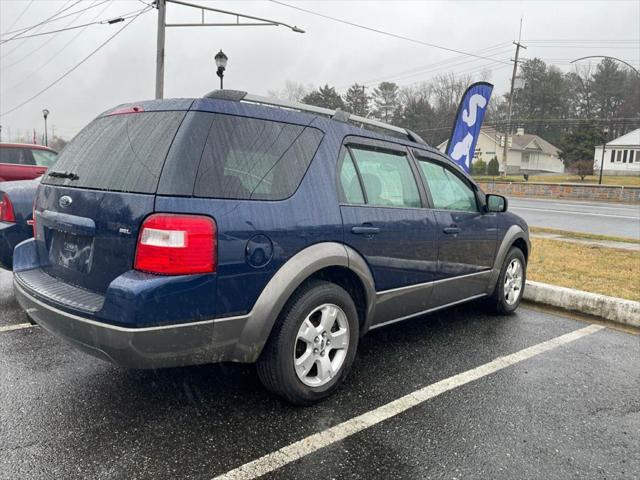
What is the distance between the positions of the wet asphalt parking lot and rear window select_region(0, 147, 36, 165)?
24.9 ft

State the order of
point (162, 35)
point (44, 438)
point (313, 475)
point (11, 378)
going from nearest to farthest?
point (313, 475)
point (44, 438)
point (11, 378)
point (162, 35)

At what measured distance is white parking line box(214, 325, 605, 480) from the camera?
2.39 metres

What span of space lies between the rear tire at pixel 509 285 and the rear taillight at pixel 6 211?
4628 mm

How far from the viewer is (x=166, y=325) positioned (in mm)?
2404

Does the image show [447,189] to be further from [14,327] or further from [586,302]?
[14,327]

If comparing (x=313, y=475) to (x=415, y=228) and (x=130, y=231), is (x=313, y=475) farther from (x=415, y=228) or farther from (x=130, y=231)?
(x=415, y=228)

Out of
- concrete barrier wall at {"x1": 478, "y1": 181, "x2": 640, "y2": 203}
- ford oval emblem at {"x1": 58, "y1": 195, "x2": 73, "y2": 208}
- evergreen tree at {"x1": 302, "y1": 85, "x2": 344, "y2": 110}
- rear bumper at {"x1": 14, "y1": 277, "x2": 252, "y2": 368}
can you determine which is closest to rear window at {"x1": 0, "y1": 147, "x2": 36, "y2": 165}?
ford oval emblem at {"x1": 58, "y1": 195, "x2": 73, "y2": 208}

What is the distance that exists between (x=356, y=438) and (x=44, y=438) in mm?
1623

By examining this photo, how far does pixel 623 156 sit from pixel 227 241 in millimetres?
64931

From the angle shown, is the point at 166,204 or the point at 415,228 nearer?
the point at 166,204

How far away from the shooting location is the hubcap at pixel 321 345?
117 inches

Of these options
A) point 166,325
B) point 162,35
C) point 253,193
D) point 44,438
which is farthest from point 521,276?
point 162,35

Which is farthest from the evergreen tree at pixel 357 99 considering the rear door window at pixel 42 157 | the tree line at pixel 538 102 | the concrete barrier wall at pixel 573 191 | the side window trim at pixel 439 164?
the side window trim at pixel 439 164

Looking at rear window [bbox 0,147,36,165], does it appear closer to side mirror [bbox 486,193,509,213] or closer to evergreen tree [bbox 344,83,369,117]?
side mirror [bbox 486,193,509,213]
